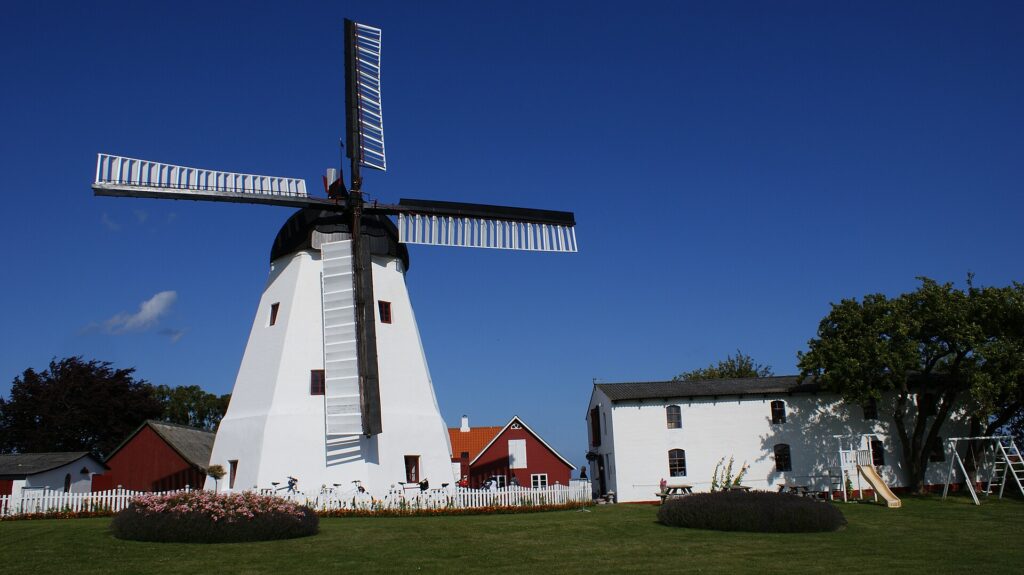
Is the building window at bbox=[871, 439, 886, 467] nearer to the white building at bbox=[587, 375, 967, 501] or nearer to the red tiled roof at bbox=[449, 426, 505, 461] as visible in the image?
the white building at bbox=[587, 375, 967, 501]

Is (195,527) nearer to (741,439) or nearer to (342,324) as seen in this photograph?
(342,324)

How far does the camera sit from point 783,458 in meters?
33.3

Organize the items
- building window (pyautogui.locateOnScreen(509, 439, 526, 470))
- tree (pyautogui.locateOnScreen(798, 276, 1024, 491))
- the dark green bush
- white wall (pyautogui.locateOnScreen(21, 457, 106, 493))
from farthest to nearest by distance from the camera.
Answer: building window (pyautogui.locateOnScreen(509, 439, 526, 470))
white wall (pyautogui.locateOnScreen(21, 457, 106, 493))
tree (pyautogui.locateOnScreen(798, 276, 1024, 491))
the dark green bush

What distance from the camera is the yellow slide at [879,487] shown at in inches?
983

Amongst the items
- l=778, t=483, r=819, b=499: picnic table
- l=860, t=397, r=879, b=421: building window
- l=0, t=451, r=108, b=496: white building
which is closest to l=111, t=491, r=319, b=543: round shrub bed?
l=778, t=483, r=819, b=499: picnic table

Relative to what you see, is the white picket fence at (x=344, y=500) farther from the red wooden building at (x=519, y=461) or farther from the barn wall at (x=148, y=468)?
the red wooden building at (x=519, y=461)

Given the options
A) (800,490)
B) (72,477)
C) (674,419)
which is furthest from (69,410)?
(800,490)

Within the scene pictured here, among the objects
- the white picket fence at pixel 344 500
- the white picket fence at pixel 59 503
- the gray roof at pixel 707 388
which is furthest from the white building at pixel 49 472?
the gray roof at pixel 707 388

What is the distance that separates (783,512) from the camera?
16.6 m

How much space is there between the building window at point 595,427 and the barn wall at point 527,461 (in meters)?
2.67

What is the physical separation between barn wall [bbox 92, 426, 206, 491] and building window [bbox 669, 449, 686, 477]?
65.6 feet

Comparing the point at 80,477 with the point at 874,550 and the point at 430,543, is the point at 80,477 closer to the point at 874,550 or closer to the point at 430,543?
the point at 430,543

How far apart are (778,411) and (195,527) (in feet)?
85.6

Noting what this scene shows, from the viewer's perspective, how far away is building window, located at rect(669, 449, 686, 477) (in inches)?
1309
